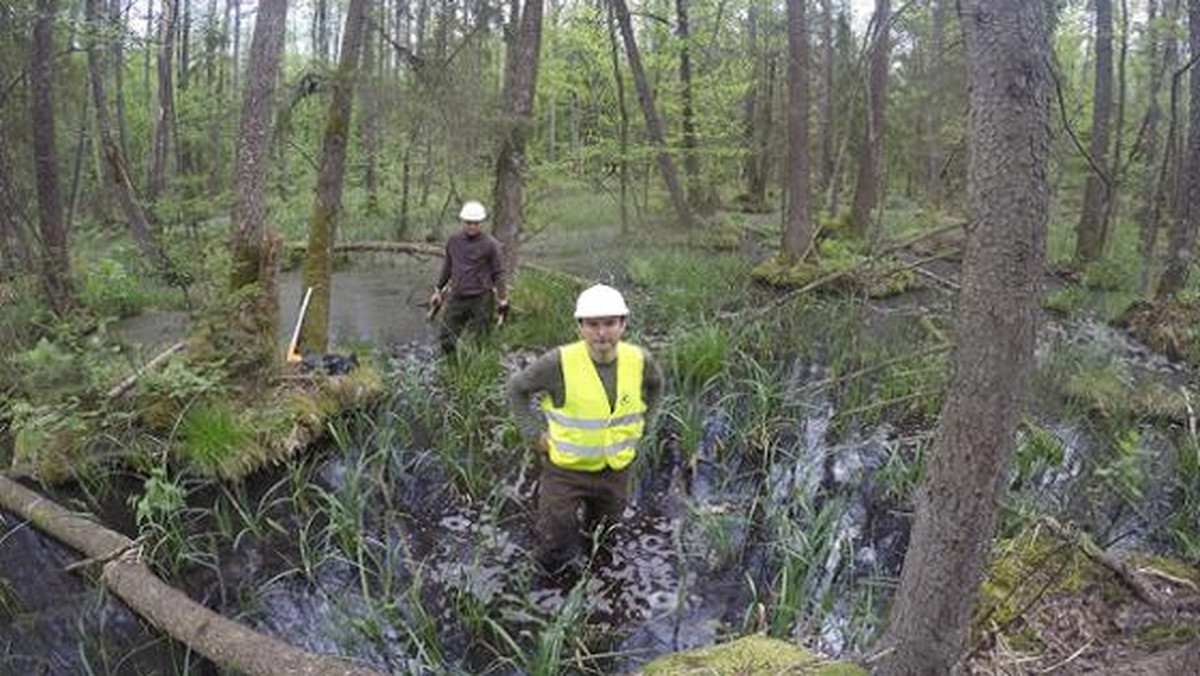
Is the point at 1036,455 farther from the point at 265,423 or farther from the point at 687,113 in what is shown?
the point at 687,113

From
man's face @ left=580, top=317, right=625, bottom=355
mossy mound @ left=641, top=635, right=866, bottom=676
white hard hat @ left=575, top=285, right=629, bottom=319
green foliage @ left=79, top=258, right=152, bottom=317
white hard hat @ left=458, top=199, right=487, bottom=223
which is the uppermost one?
white hard hat @ left=458, top=199, right=487, bottom=223

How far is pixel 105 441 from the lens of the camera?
636 cm

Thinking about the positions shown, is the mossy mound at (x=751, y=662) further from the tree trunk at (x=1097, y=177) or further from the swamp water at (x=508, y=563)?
the tree trunk at (x=1097, y=177)

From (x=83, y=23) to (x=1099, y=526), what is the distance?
32.2 ft

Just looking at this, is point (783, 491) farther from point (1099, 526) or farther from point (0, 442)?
point (0, 442)

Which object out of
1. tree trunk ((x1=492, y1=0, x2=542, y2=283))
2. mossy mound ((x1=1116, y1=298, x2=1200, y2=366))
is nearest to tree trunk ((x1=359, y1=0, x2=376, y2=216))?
tree trunk ((x1=492, y1=0, x2=542, y2=283))

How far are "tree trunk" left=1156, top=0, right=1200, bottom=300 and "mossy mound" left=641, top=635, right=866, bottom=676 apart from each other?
34.8ft

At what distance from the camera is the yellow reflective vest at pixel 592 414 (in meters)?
4.40

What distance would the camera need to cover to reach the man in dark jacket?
8430mm

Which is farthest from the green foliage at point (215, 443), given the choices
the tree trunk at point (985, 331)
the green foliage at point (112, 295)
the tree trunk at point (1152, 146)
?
the tree trunk at point (1152, 146)

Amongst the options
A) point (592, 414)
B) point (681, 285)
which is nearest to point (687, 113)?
point (681, 285)

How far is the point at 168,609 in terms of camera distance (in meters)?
4.23

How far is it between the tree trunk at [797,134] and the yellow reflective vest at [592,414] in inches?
368

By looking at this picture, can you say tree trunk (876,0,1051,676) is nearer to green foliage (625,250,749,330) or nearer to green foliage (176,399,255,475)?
green foliage (176,399,255,475)
